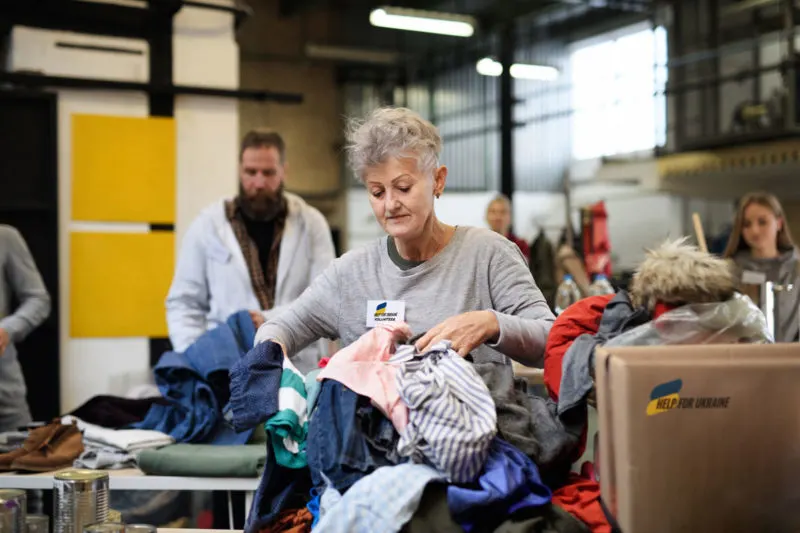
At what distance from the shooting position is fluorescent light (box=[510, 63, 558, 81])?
12961 mm

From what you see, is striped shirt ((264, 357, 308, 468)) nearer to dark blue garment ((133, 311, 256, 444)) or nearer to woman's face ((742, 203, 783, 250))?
dark blue garment ((133, 311, 256, 444))

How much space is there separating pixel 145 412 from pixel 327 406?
6.19ft

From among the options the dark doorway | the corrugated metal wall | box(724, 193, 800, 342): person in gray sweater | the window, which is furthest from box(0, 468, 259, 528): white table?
the corrugated metal wall

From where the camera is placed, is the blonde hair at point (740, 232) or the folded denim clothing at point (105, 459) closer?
the folded denim clothing at point (105, 459)

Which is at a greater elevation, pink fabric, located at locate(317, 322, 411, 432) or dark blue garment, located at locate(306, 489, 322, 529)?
pink fabric, located at locate(317, 322, 411, 432)

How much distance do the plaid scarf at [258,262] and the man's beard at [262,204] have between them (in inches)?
1.8

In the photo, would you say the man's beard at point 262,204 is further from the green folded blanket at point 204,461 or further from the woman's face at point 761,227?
the woman's face at point 761,227

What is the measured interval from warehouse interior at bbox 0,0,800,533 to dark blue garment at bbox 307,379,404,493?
46 centimetres

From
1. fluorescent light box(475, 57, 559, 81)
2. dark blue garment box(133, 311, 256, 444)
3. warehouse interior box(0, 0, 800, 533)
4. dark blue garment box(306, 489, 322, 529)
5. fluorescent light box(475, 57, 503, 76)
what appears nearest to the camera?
dark blue garment box(306, 489, 322, 529)

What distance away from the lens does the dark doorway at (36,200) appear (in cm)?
476

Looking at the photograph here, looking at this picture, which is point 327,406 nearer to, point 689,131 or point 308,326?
point 308,326

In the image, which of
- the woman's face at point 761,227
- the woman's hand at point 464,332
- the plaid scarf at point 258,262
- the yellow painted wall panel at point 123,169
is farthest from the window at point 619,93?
the woman's hand at point 464,332

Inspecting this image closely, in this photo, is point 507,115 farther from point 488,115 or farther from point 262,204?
point 262,204

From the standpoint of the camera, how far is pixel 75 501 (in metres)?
1.82
